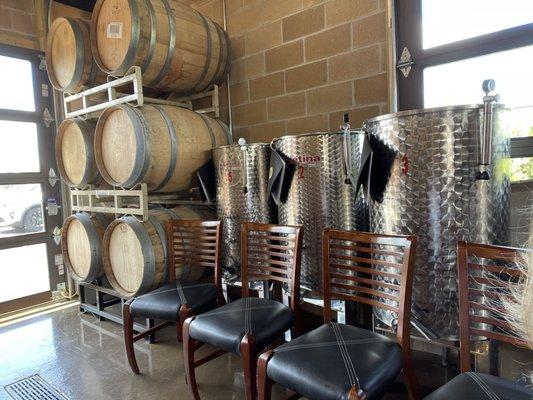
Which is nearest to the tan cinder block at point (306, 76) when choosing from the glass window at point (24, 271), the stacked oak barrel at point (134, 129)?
the stacked oak barrel at point (134, 129)

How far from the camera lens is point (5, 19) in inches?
133

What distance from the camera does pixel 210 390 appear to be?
204 centimetres

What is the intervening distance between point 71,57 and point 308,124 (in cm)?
200

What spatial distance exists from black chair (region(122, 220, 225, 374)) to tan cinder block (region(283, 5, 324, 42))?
1.65 meters

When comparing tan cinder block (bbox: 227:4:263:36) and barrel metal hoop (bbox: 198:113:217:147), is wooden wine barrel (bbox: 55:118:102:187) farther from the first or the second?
tan cinder block (bbox: 227:4:263:36)

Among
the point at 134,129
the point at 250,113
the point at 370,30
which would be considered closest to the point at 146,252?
the point at 134,129

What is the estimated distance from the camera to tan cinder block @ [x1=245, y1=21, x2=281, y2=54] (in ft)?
9.97

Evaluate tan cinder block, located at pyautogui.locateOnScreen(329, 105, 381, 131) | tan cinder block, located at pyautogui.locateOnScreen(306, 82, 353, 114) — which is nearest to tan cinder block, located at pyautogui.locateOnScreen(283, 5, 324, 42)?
tan cinder block, located at pyautogui.locateOnScreen(306, 82, 353, 114)

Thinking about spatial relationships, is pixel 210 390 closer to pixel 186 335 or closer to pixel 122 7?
pixel 186 335

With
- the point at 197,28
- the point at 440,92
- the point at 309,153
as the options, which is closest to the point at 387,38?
the point at 440,92

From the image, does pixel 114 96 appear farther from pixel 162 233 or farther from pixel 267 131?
pixel 267 131

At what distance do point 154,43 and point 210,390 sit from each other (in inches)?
90.2

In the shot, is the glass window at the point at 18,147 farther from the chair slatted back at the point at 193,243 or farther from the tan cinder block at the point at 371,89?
the tan cinder block at the point at 371,89

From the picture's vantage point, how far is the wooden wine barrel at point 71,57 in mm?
2939
